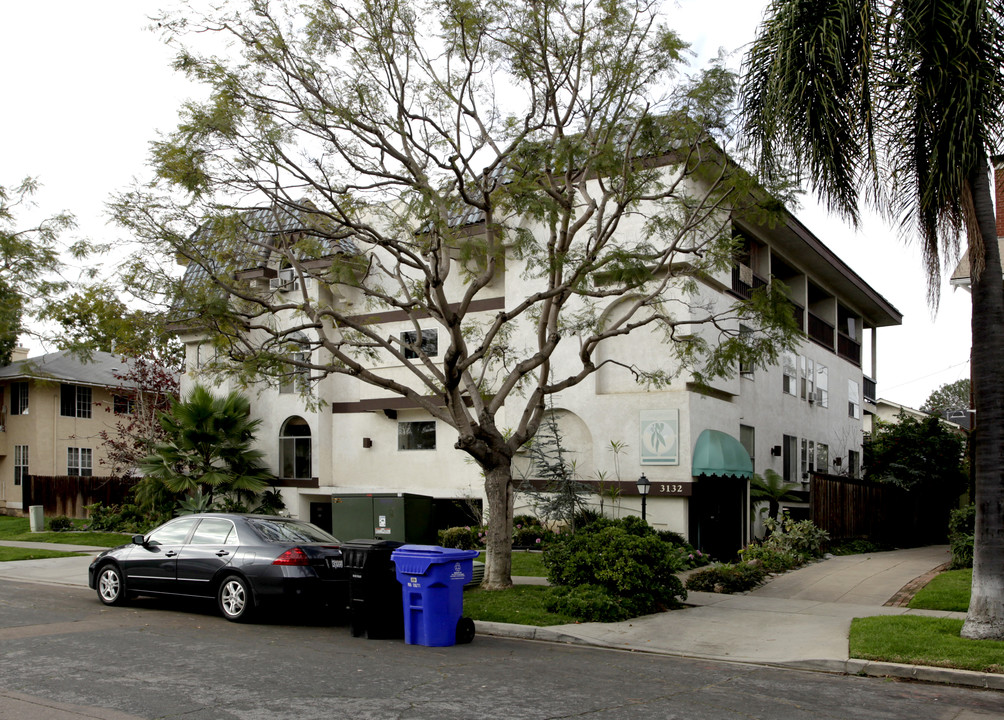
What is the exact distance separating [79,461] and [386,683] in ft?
109

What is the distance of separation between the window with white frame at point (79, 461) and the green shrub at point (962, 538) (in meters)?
31.9

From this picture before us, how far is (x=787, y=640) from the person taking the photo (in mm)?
10891

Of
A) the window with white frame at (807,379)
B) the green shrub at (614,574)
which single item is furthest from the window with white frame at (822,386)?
the green shrub at (614,574)

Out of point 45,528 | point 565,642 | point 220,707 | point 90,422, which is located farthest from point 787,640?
point 90,422

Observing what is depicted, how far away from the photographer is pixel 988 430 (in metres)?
10.2

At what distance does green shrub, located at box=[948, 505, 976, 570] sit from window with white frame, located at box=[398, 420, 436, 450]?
39.4 ft

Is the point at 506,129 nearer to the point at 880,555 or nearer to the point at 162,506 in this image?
the point at 880,555

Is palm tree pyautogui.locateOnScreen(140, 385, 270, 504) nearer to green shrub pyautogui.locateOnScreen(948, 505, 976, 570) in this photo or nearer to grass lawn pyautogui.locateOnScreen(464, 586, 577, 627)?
grass lawn pyautogui.locateOnScreen(464, 586, 577, 627)

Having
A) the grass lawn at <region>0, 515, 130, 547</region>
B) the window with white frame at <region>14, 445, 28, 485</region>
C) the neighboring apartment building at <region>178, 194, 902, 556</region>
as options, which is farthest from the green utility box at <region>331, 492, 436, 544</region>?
the window with white frame at <region>14, 445, 28, 485</region>

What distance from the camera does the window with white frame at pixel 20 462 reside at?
36.0 meters

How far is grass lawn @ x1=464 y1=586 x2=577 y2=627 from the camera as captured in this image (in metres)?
11.8

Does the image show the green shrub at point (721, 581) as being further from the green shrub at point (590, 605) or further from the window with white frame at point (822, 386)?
the window with white frame at point (822, 386)

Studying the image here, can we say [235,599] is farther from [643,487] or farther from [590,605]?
[643,487]

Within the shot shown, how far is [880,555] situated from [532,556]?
330 inches
